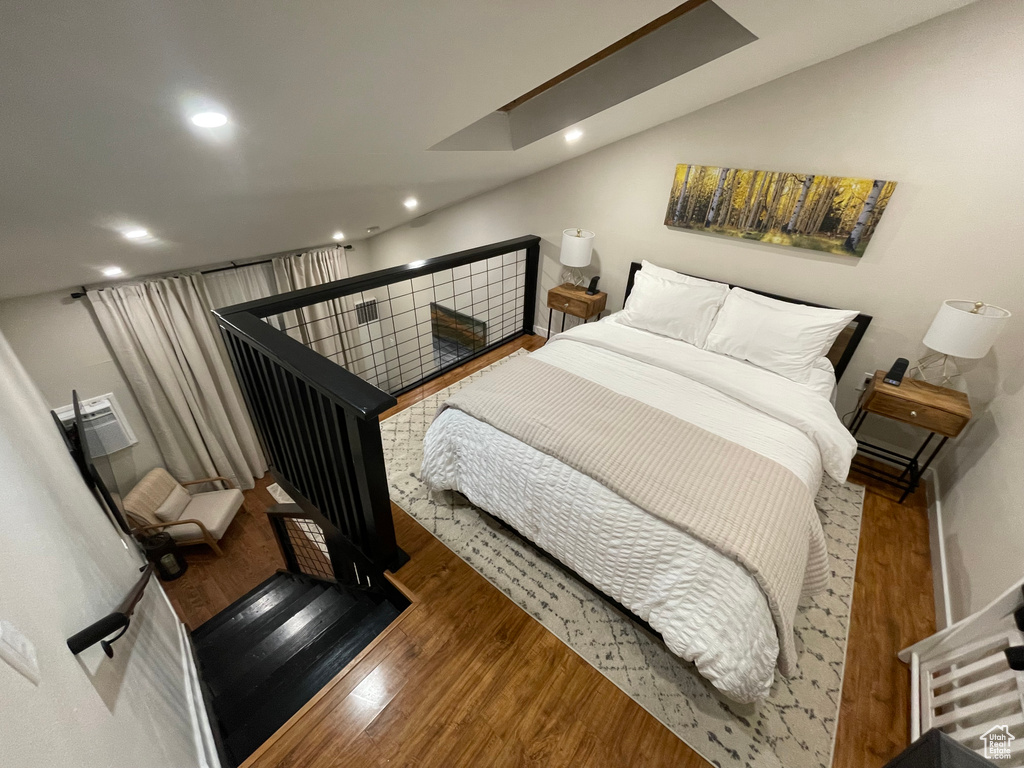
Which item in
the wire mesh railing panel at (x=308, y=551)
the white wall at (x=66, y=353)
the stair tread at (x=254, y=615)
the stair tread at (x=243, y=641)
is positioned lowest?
the wire mesh railing panel at (x=308, y=551)

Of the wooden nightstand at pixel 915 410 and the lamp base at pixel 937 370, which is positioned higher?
the lamp base at pixel 937 370

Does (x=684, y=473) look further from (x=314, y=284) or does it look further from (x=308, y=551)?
(x=314, y=284)

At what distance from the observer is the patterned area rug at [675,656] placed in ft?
4.40

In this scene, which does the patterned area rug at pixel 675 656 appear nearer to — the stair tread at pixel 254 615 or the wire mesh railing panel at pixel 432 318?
the stair tread at pixel 254 615

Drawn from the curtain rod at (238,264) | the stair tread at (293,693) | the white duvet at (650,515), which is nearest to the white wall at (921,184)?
the white duvet at (650,515)

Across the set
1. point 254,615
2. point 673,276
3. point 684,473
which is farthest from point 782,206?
point 254,615

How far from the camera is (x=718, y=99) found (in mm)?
2324

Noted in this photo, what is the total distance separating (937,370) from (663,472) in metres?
1.96

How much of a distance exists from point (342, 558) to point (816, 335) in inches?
111

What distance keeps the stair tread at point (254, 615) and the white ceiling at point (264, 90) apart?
1999 millimetres

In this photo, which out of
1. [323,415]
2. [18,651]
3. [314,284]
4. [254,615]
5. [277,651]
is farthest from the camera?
[314,284]

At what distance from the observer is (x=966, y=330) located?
1.82 meters

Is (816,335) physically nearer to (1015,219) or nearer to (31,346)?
(1015,219)

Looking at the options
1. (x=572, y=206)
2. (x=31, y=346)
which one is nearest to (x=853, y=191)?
(x=572, y=206)
